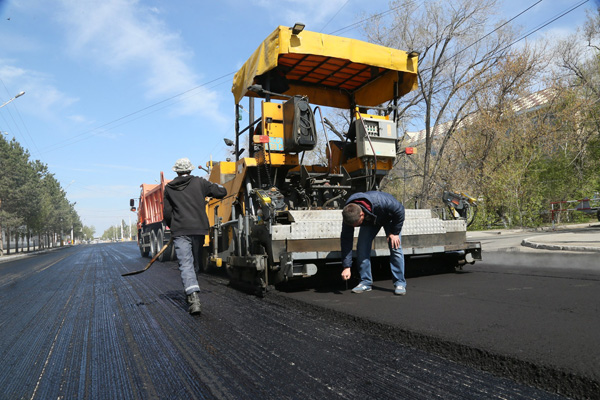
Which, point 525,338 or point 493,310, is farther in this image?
point 493,310

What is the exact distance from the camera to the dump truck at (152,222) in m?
12.5

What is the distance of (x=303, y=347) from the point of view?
2977mm

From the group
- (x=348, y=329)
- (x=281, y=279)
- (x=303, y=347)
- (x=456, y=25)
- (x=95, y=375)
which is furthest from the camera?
(x=456, y=25)

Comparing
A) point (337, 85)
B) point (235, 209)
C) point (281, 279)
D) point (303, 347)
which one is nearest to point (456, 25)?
point (337, 85)

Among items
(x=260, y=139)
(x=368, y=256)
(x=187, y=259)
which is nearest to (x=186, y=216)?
(x=187, y=259)

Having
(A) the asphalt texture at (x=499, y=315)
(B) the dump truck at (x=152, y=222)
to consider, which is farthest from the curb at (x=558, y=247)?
Answer: (B) the dump truck at (x=152, y=222)

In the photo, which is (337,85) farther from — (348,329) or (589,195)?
(589,195)

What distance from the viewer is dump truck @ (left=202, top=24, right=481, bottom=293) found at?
16.3 ft

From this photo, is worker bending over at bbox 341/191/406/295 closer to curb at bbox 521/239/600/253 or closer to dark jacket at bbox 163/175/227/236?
dark jacket at bbox 163/175/227/236

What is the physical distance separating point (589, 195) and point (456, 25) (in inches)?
527

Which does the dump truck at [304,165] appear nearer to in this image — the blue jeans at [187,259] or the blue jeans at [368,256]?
the blue jeans at [368,256]

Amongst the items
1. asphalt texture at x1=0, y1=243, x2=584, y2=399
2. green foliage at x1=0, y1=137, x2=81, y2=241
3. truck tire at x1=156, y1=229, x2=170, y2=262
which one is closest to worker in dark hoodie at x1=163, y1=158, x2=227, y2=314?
asphalt texture at x1=0, y1=243, x2=584, y2=399

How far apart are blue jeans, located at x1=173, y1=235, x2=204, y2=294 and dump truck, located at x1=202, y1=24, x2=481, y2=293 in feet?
2.47

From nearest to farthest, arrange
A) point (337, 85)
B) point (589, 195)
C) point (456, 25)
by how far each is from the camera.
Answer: point (337, 85) < point (456, 25) < point (589, 195)
